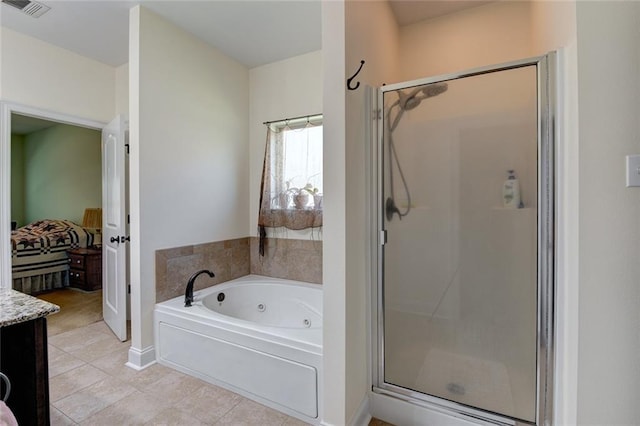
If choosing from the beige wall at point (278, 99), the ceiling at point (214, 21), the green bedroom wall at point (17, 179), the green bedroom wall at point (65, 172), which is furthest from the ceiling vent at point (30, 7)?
the green bedroom wall at point (17, 179)

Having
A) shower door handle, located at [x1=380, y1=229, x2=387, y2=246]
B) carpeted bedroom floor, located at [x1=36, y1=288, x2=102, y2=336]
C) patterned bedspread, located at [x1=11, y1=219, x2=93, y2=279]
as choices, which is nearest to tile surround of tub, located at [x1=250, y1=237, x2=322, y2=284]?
shower door handle, located at [x1=380, y1=229, x2=387, y2=246]

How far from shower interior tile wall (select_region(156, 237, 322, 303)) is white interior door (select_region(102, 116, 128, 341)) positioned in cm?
53

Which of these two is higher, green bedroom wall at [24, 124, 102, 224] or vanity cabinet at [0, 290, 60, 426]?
green bedroom wall at [24, 124, 102, 224]

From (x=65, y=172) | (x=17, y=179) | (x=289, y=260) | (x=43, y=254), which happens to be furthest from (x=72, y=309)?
(x=17, y=179)

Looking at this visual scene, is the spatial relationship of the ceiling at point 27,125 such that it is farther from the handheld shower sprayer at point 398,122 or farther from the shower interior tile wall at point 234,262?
the handheld shower sprayer at point 398,122

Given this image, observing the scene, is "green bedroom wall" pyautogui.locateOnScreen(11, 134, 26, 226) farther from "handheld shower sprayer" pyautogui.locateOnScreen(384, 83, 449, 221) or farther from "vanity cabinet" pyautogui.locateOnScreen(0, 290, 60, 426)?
"handheld shower sprayer" pyautogui.locateOnScreen(384, 83, 449, 221)

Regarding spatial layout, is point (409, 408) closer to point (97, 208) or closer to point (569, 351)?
point (569, 351)

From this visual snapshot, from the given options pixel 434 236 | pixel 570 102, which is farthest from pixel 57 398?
pixel 570 102

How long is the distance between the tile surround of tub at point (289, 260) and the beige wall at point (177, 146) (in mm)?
365

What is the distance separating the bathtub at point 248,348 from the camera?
1.68 metres

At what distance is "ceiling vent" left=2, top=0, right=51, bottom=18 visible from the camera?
84.5 inches

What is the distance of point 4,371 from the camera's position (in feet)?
3.56

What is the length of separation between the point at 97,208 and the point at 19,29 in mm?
3242

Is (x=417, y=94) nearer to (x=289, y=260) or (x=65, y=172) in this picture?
(x=289, y=260)
